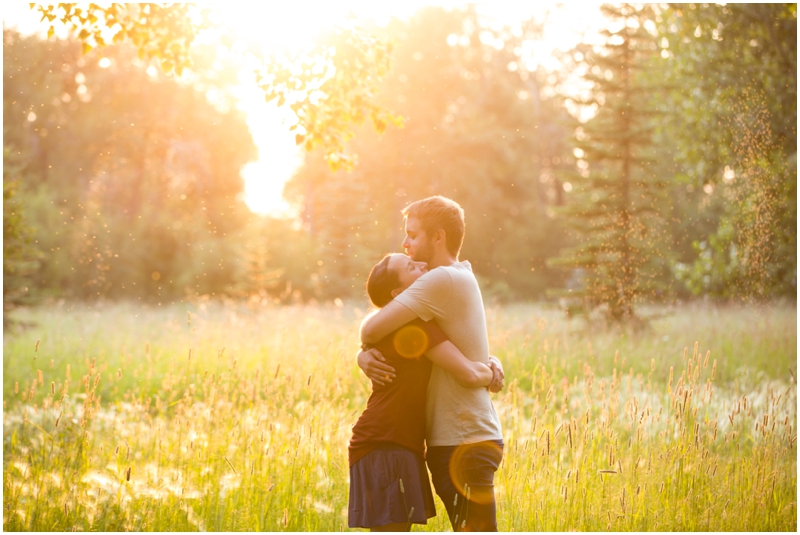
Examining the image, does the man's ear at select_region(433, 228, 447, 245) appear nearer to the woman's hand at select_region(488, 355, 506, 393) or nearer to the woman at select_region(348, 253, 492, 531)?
the woman at select_region(348, 253, 492, 531)

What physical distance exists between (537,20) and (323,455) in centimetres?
3080

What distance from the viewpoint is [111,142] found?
26078mm

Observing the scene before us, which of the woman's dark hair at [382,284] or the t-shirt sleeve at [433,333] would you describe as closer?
the t-shirt sleeve at [433,333]

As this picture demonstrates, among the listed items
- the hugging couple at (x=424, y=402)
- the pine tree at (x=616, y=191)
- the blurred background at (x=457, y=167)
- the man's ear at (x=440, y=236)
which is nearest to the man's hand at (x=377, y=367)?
the hugging couple at (x=424, y=402)

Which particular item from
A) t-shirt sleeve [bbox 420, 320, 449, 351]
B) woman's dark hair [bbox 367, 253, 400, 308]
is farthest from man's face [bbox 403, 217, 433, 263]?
t-shirt sleeve [bbox 420, 320, 449, 351]

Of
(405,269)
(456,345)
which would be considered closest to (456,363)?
(456,345)

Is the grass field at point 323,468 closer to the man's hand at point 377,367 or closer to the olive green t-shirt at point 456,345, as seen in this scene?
the olive green t-shirt at point 456,345

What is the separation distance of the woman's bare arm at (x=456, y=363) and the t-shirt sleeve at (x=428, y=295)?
0.49 ft

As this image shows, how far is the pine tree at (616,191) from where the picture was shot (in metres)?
12.0

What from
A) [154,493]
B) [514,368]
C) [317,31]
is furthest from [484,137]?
[154,493]

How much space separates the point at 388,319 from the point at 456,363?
0.37 metres

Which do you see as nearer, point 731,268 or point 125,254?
point 731,268

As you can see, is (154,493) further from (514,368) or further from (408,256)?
(514,368)

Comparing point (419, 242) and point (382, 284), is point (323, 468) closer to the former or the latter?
point (382, 284)
